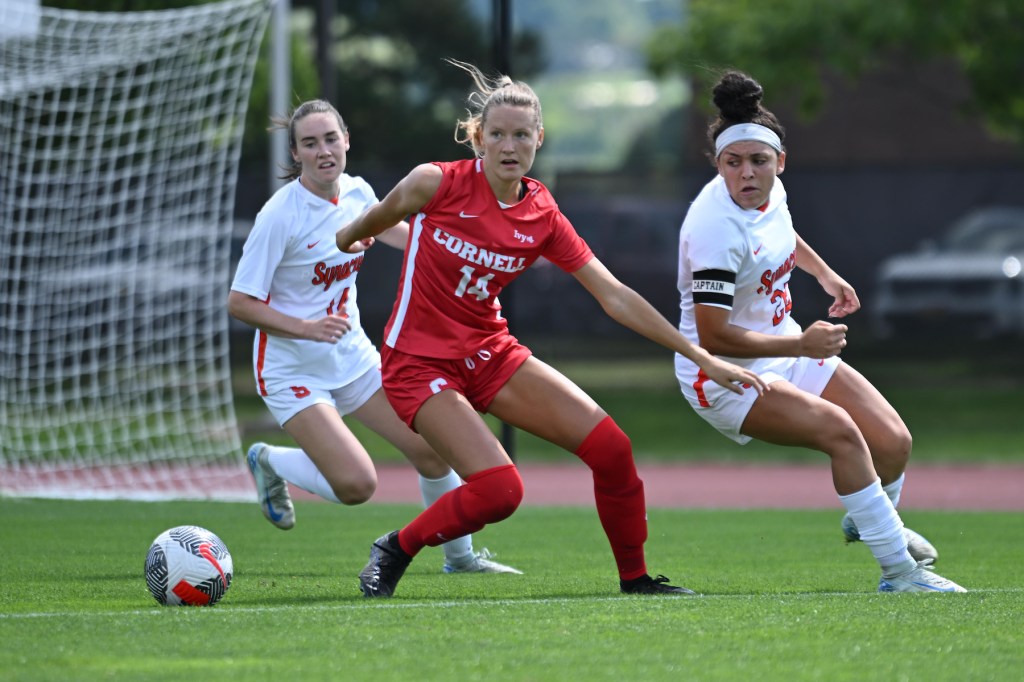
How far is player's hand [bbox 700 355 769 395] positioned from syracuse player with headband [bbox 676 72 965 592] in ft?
0.87

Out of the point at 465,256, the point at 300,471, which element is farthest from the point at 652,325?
the point at 300,471

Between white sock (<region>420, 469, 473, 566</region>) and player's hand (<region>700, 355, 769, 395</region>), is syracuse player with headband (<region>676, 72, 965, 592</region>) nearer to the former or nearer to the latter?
player's hand (<region>700, 355, 769, 395</region>)

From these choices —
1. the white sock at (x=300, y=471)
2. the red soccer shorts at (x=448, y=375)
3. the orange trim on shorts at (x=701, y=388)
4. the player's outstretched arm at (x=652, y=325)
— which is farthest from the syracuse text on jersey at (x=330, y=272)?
the orange trim on shorts at (x=701, y=388)

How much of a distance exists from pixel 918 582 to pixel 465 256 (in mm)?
2360

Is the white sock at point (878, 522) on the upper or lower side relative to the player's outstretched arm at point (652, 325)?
lower

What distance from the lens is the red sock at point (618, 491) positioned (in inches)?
246

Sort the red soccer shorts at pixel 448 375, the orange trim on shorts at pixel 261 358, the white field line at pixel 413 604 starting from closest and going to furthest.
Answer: the white field line at pixel 413 604
the red soccer shorts at pixel 448 375
the orange trim on shorts at pixel 261 358

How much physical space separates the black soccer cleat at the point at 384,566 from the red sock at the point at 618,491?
856 millimetres

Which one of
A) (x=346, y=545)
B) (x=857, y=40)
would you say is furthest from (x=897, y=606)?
Answer: (x=857, y=40)

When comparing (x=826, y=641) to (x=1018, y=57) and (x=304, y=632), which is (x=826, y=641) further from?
(x=1018, y=57)

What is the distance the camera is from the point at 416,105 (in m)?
44.2

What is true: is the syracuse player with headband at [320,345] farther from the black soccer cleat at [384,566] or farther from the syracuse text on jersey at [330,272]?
the black soccer cleat at [384,566]

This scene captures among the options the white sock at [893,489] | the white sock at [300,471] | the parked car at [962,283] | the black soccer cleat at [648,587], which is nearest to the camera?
the black soccer cleat at [648,587]

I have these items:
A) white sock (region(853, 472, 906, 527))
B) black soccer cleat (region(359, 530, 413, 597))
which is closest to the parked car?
white sock (region(853, 472, 906, 527))
